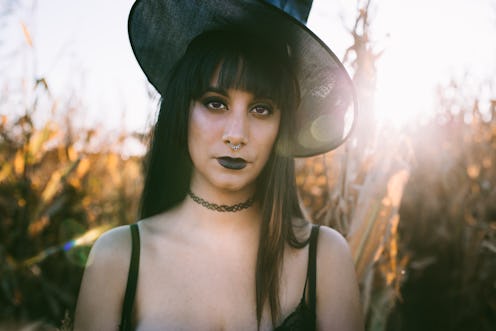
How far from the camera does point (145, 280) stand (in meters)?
1.42

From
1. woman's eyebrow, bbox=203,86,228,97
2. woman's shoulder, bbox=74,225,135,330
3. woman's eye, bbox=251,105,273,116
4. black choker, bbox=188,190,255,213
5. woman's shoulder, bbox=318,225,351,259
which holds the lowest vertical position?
woman's shoulder, bbox=74,225,135,330

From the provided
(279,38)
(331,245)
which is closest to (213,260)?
(331,245)

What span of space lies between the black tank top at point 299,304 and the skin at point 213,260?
2 cm

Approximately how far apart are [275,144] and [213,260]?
0.49 m

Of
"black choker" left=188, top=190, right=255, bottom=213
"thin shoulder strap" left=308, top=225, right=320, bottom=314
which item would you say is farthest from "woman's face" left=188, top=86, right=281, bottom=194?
"thin shoulder strap" left=308, top=225, right=320, bottom=314

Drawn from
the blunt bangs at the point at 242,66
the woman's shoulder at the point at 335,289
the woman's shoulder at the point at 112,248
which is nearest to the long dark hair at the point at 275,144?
the blunt bangs at the point at 242,66

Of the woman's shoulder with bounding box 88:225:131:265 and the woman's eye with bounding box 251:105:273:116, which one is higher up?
the woman's eye with bounding box 251:105:273:116

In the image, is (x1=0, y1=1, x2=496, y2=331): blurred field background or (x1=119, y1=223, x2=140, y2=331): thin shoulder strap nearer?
(x1=119, y1=223, x2=140, y2=331): thin shoulder strap

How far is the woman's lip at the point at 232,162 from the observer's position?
Result: 1.38m

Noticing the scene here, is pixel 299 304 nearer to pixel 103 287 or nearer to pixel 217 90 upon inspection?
pixel 103 287

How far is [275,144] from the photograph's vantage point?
152 centimetres

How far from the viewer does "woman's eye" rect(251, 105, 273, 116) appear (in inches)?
57.3

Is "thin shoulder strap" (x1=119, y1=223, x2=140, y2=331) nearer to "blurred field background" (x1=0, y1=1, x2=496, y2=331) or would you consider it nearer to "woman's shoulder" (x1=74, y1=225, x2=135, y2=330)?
"woman's shoulder" (x1=74, y1=225, x2=135, y2=330)

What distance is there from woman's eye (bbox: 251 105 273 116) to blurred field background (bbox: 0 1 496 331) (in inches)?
21.0
